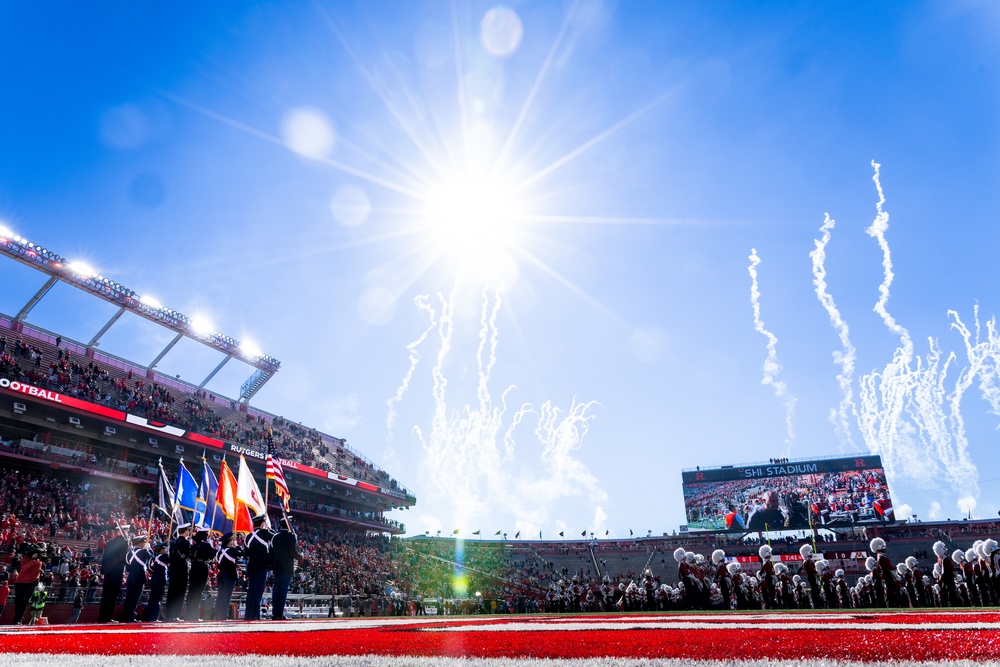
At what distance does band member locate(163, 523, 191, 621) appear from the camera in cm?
1407

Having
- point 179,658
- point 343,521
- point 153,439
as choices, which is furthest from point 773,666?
point 343,521

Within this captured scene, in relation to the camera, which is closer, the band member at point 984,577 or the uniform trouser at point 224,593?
the uniform trouser at point 224,593

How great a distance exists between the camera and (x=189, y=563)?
591 inches

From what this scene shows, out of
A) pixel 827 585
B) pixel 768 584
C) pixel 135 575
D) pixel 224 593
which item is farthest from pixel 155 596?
pixel 827 585

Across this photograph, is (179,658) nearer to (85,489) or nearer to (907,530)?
(85,489)

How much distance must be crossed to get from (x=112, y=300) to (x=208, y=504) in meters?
31.1

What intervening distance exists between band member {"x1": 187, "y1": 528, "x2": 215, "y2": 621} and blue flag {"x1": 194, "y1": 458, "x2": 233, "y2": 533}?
3695mm

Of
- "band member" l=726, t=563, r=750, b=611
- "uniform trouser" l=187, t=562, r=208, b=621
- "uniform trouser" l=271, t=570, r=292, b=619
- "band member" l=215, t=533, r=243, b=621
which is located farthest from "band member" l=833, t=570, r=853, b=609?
"uniform trouser" l=187, t=562, r=208, b=621

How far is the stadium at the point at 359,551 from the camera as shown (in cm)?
702

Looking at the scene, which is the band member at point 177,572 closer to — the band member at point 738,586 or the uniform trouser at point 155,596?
the uniform trouser at point 155,596

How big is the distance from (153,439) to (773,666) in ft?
150

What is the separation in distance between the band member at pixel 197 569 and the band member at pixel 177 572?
166 mm

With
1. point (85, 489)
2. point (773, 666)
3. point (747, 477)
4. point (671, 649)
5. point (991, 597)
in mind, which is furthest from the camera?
point (747, 477)

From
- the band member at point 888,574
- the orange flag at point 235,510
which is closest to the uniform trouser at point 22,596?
the orange flag at point 235,510
